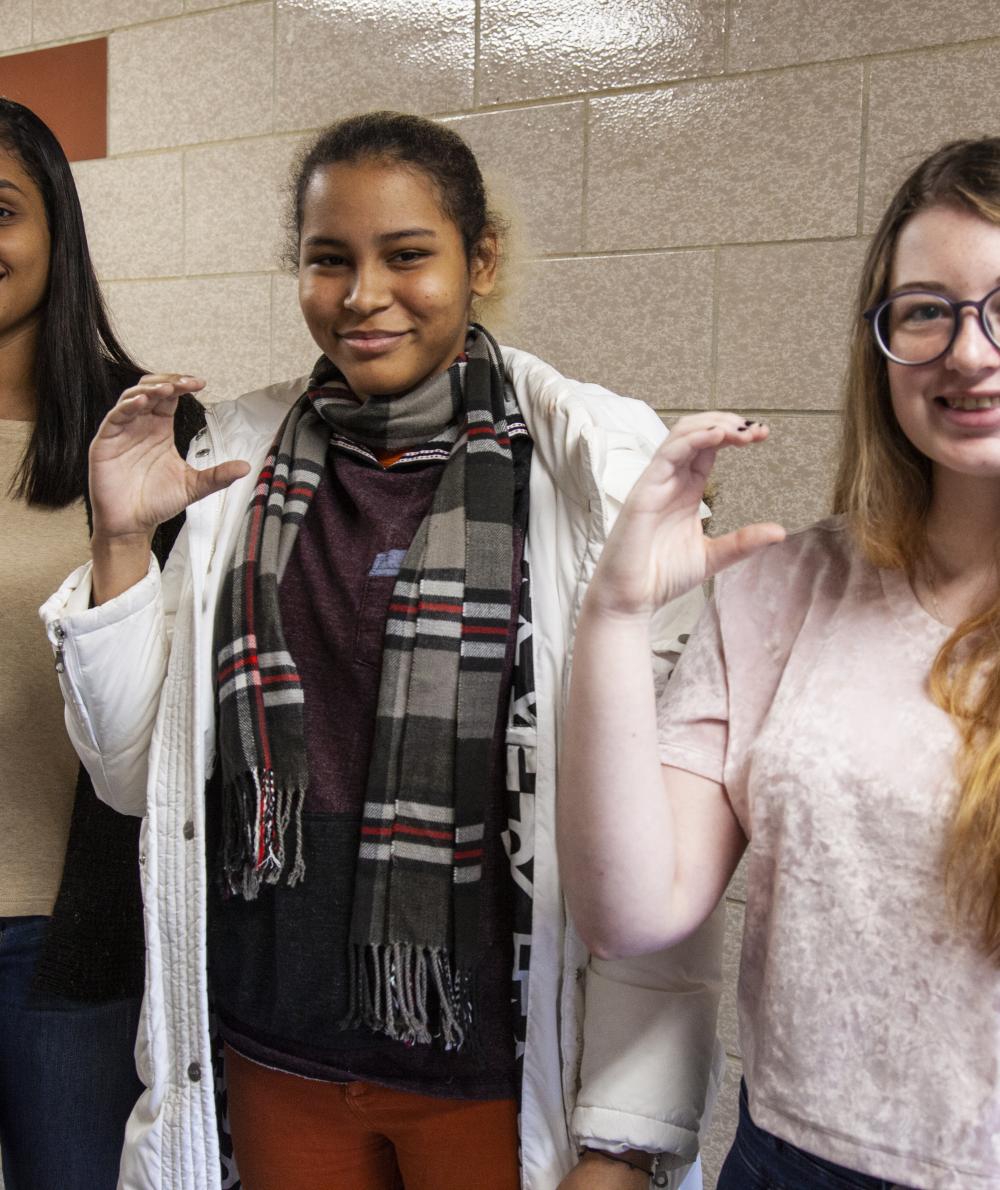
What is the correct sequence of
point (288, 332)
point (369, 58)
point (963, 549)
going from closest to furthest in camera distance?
1. point (963, 549)
2. point (369, 58)
3. point (288, 332)

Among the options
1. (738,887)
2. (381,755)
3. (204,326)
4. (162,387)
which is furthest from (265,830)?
(204,326)

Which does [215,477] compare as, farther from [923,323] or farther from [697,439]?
[923,323]

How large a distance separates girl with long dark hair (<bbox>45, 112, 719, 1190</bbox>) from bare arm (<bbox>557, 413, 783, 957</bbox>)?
18 cm

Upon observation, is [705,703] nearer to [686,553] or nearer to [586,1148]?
[686,553]

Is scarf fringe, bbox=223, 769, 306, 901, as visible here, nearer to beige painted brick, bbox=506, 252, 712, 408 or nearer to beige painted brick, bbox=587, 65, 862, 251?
beige painted brick, bbox=506, 252, 712, 408

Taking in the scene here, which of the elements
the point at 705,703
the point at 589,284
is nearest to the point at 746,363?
the point at 589,284

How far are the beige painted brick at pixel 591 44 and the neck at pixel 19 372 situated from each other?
1142mm

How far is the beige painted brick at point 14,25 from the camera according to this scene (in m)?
2.74

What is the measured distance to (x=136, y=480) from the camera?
1173 millimetres

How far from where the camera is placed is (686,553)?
89 cm

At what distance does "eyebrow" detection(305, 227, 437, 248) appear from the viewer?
3.95ft

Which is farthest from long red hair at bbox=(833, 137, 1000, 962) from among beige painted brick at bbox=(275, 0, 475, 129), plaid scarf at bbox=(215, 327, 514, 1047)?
beige painted brick at bbox=(275, 0, 475, 129)

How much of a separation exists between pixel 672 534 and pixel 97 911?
0.87m

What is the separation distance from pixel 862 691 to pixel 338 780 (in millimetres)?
562
